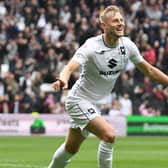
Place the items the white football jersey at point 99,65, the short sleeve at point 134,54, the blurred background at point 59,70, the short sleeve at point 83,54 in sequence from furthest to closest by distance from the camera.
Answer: the blurred background at point 59,70
the short sleeve at point 134,54
the white football jersey at point 99,65
the short sleeve at point 83,54

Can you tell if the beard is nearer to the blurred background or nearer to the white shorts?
the white shorts

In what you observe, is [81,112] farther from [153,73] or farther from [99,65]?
[153,73]

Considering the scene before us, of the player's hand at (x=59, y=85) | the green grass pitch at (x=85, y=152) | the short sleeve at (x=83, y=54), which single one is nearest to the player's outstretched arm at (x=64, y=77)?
the player's hand at (x=59, y=85)

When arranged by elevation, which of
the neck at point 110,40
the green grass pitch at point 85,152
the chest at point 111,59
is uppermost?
the neck at point 110,40

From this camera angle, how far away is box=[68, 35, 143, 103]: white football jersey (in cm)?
1017

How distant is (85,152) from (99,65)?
8672 millimetres

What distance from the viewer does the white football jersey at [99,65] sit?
10172mm

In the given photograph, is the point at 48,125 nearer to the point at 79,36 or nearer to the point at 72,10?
the point at 79,36

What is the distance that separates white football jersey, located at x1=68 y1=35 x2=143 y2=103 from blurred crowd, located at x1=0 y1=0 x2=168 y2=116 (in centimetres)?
1601

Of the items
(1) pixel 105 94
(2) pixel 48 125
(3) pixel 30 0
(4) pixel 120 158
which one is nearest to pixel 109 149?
(1) pixel 105 94

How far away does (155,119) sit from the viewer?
86.3 ft

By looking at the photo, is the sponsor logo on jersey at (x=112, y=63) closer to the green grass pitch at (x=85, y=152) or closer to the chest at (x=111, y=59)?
the chest at (x=111, y=59)

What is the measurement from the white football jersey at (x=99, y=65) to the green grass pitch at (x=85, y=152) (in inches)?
164

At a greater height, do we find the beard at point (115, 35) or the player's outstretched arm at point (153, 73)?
the beard at point (115, 35)
